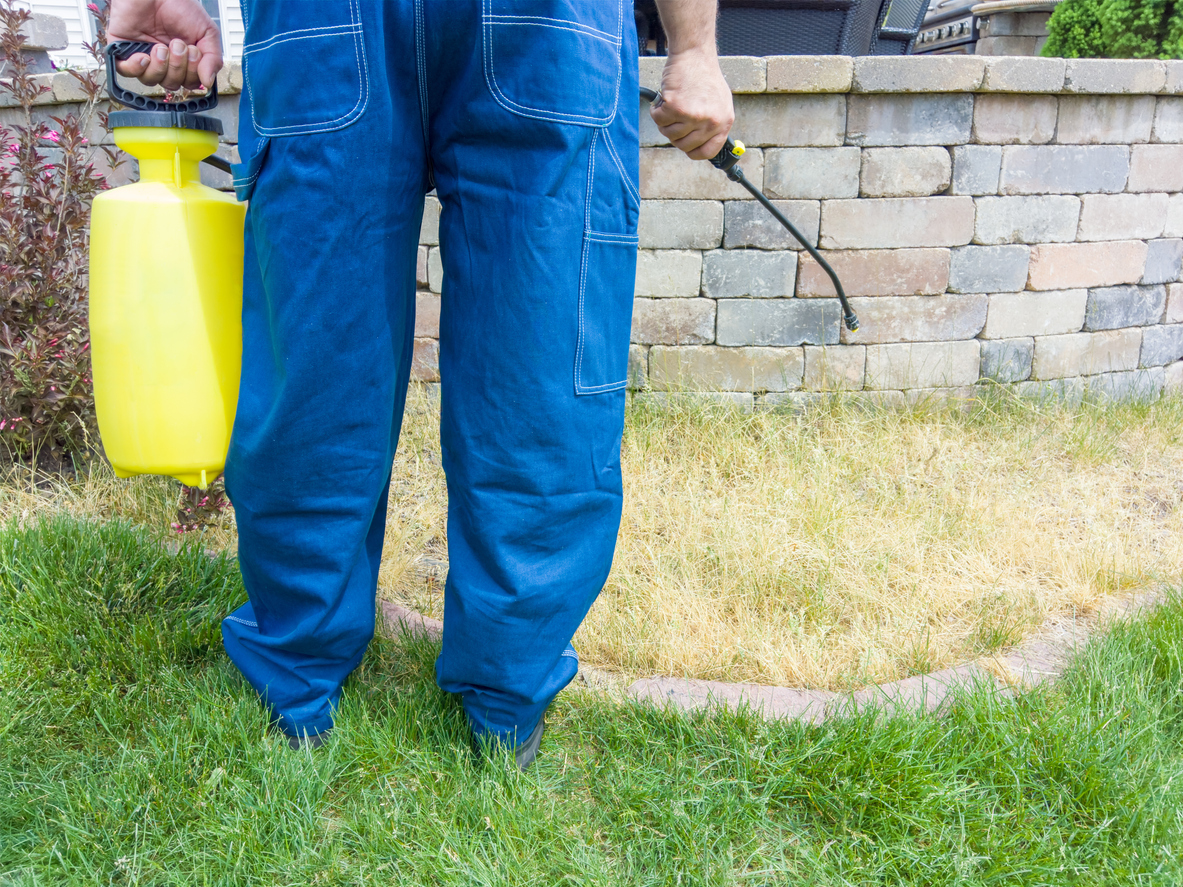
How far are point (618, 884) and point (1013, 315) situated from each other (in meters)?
3.45

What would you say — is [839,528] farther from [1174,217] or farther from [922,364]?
[1174,217]

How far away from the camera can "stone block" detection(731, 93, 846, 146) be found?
3465 millimetres

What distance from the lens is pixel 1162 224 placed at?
13.6 feet

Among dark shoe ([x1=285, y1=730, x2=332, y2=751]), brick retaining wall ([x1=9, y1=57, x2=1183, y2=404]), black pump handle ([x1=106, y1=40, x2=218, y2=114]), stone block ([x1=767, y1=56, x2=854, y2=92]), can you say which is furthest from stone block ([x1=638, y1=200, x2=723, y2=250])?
dark shoe ([x1=285, y1=730, x2=332, y2=751])

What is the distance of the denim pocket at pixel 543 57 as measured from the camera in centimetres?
125

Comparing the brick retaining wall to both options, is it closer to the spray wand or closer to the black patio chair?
the spray wand

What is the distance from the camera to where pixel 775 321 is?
369 centimetres

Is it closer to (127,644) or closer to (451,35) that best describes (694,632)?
(127,644)

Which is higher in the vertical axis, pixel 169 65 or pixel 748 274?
pixel 169 65

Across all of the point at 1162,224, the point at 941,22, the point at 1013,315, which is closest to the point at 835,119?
the point at 1013,315

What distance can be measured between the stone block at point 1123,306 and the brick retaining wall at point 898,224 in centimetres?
3

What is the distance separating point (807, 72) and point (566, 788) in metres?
2.94

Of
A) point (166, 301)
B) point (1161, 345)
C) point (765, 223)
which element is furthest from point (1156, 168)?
point (166, 301)

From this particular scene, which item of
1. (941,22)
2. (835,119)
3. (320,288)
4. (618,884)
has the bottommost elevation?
(618,884)
